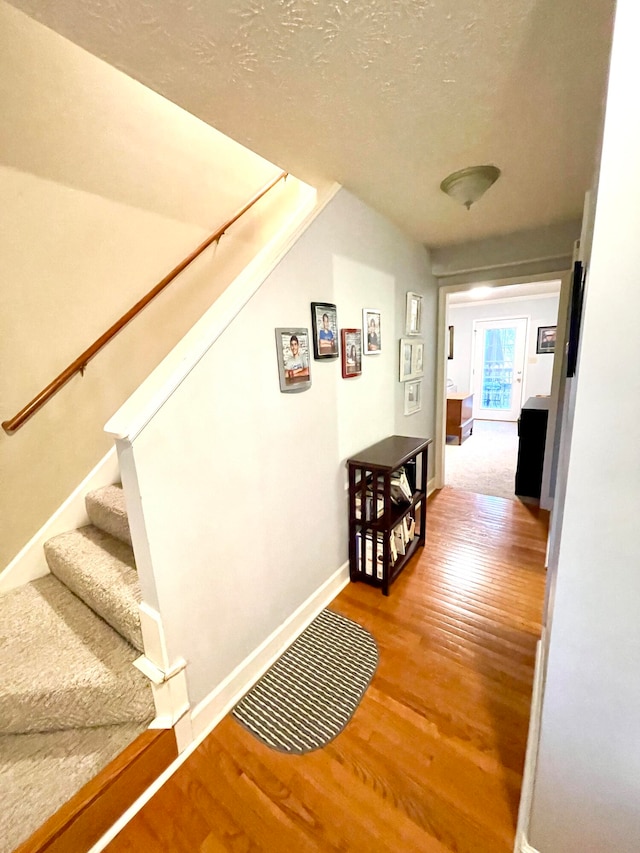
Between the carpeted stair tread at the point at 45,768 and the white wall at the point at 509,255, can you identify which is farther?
the white wall at the point at 509,255

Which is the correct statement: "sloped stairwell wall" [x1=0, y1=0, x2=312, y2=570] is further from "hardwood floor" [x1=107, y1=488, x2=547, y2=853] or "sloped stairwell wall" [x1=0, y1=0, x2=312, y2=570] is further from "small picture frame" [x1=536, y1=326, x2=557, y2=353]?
"small picture frame" [x1=536, y1=326, x2=557, y2=353]

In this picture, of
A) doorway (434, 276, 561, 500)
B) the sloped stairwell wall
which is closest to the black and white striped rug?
the sloped stairwell wall

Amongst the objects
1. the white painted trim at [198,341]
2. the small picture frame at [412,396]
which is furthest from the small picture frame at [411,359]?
the white painted trim at [198,341]

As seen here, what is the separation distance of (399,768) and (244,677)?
0.68 m

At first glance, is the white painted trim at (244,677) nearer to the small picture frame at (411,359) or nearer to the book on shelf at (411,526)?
the book on shelf at (411,526)

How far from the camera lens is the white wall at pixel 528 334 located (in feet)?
19.9

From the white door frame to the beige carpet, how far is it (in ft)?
1.21

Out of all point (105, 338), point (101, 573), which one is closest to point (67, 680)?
point (101, 573)

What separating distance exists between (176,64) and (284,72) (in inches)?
12.3

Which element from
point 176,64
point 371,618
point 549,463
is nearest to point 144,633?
point 371,618

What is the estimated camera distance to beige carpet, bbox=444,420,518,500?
11.6ft

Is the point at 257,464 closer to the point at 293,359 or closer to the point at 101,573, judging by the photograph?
the point at 293,359

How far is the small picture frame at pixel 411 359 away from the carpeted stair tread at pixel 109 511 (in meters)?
2.01

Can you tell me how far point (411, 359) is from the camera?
2721 millimetres
